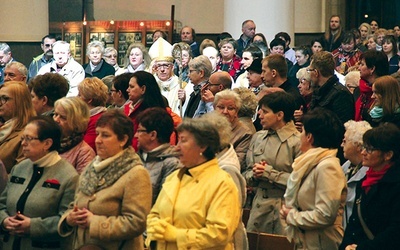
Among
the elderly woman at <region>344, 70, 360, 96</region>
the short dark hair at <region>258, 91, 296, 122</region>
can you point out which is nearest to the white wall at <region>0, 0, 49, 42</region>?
the elderly woman at <region>344, 70, 360, 96</region>

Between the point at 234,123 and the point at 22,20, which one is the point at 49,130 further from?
the point at 22,20

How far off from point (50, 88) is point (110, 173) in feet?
7.76

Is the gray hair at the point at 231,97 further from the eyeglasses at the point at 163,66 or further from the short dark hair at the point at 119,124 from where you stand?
the eyeglasses at the point at 163,66

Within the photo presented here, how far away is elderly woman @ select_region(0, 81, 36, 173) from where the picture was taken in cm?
938

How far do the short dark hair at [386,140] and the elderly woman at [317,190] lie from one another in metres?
0.38

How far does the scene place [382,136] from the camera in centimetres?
768

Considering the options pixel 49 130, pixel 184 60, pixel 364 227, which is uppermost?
pixel 184 60

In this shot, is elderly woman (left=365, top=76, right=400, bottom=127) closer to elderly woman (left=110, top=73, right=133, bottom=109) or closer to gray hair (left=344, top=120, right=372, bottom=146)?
gray hair (left=344, top=120, right=372, bottom=146)

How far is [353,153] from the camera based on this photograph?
8.34 meters

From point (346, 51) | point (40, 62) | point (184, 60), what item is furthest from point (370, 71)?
point (40, 62)

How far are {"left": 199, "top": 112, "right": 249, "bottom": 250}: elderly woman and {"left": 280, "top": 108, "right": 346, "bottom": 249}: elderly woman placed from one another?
321 millimetres

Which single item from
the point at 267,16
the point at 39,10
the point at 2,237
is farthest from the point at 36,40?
the point at 2,237

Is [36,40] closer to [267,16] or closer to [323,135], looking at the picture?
[267,16]

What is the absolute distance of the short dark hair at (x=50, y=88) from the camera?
396 inches
